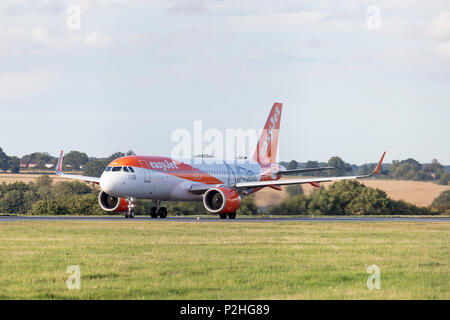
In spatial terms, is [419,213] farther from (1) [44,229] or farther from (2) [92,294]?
(2) [92,294]

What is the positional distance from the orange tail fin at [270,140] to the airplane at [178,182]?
2903 millimetres

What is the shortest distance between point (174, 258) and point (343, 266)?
5.41 metres

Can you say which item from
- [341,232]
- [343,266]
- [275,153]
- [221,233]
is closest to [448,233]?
[341,232]

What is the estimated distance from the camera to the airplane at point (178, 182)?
53.4 meters

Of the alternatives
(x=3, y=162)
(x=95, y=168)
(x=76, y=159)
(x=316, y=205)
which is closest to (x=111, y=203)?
(x=316, y=205)

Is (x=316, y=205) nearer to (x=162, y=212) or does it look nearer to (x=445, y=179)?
(x=162, y=212)

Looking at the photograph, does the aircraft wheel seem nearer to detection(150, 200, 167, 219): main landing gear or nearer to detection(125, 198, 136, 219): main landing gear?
detection(150, 200, 167, 219): main landing gear

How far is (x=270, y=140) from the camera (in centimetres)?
7062

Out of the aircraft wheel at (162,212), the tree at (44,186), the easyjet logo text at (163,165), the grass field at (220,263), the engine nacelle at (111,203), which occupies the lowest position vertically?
the grass field at (220,263)

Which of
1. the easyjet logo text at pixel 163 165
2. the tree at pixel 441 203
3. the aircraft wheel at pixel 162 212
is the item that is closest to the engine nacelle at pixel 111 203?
the aircraft wheel at pixel 162 212

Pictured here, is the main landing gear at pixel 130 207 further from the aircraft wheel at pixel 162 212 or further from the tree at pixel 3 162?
the tree at pixel 3 162

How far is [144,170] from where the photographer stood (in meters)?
54.4

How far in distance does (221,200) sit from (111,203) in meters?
7.97

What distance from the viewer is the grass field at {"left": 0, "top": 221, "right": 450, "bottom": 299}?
1934 cm
